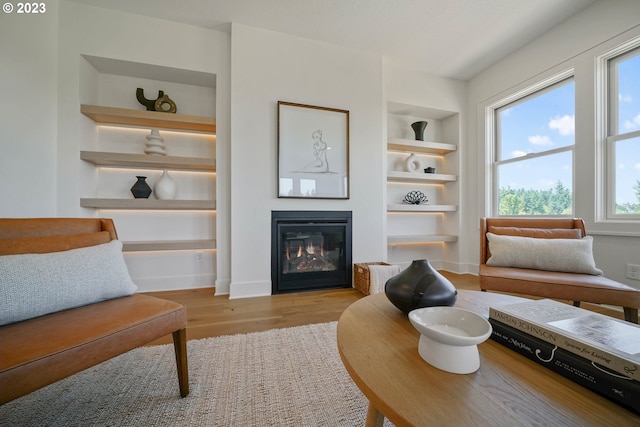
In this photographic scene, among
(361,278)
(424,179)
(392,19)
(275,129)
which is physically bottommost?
(361,278)

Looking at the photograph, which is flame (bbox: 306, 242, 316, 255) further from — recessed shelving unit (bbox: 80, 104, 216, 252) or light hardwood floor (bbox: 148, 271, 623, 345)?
recessed shelving unit (bbox: 80, 104, 216, 252)

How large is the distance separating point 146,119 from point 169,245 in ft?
4.30

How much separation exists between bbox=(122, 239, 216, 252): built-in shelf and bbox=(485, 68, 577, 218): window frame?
143 inches

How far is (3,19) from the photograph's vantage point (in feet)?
5.60

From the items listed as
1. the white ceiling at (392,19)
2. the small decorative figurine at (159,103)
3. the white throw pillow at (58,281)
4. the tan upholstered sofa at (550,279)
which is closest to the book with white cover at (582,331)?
the tan upholstered sofa at (550,279)

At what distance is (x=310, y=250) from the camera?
2744 mm

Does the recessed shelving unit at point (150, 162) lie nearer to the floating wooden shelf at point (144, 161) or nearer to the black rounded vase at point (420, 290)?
the floating wooden shelf at point (144, 161)

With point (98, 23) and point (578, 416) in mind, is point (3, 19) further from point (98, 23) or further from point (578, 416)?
point (578, 416)

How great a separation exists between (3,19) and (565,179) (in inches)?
196

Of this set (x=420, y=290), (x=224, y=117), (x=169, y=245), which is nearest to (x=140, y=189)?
(x=169, y=245)

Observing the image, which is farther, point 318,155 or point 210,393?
point 318,155

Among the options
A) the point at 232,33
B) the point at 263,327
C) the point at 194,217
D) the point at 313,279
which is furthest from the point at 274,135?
the point at 263,327

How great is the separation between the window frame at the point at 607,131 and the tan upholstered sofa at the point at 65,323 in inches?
135

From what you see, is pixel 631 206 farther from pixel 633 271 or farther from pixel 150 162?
pixel 150 162
